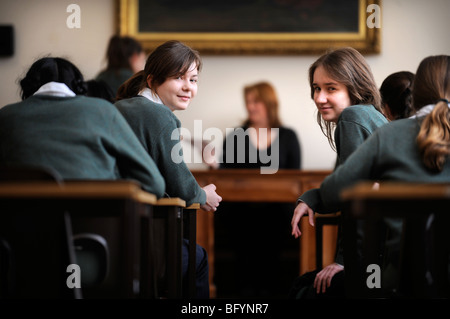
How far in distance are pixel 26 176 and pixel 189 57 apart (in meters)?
1.29

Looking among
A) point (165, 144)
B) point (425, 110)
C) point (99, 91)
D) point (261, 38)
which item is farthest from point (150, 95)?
point (261, 38)

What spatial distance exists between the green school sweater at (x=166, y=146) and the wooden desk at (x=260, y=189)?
5.79 ft

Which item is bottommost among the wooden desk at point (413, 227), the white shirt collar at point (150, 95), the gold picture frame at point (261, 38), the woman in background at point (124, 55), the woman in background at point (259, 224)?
the woman in background at point (259, 224)

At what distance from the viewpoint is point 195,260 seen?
8.17 feet

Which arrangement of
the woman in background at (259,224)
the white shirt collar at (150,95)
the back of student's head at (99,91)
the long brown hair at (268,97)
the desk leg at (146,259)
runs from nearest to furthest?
1. the desk leg at (146,259)
2. the white shirt collar at (150,95)
3. the back of student's head at (99,91)
4. the woman in background at (259,224)
5. the long brown hair at (268,97)

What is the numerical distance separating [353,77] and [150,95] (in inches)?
32.1

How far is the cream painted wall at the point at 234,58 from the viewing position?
5.20 metres

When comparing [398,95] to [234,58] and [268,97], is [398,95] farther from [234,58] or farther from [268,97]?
[234,58]

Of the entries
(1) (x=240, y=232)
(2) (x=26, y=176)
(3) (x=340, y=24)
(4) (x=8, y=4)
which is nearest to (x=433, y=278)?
(2) (x=26, y=176)

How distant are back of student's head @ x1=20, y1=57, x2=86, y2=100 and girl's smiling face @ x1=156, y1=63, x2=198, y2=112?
50cm

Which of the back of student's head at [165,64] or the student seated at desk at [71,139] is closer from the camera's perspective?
the student seated at desk at [71,139]

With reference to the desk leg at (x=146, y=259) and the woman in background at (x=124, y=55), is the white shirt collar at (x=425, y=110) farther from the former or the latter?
the woman in background at (x=124, y=55)

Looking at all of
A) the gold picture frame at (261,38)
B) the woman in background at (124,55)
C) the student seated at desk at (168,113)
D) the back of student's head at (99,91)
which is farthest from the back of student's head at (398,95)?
the gold picture frame at (261,38)

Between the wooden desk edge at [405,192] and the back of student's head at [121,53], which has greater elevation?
the back of student's head at [121,53]
